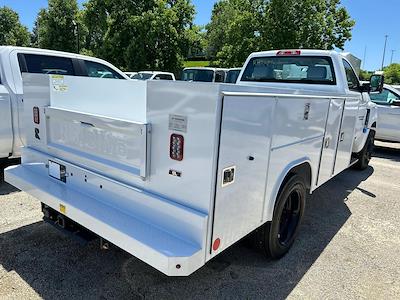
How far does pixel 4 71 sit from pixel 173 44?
23.0 m

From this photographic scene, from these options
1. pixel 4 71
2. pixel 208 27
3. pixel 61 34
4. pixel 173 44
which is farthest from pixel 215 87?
pixel 208 27

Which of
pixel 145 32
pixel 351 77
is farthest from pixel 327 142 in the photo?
pixel 145 32

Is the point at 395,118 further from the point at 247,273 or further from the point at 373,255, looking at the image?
the point at 247,273

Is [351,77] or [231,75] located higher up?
[351,77]

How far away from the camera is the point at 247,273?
303 centimetres

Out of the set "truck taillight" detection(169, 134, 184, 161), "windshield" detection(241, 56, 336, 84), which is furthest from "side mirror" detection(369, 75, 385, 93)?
"truck taillight" detection(169, 134, 184, 161)

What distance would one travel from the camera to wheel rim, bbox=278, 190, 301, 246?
3442 mm

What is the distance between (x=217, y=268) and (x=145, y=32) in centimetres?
2556

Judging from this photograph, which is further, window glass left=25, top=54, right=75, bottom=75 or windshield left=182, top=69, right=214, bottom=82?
windshield left=182, top=69, right=214, bottom=82

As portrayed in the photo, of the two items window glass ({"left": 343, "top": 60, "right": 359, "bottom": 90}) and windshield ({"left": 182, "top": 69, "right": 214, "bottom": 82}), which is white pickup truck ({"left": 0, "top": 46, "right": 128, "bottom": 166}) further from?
windshield ({"left": 182, "top": 69, "right": 214, "bottom": 82})

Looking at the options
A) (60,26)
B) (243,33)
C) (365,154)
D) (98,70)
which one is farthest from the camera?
(60,26)

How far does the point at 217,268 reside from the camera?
3082mm

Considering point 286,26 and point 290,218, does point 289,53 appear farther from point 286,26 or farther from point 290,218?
point 286,26

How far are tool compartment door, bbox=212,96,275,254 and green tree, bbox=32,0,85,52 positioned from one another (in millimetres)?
40532
